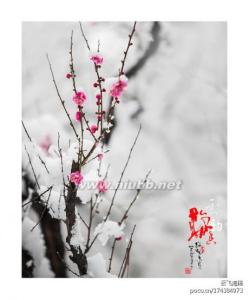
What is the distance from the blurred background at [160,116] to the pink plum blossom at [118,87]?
97 millimetres

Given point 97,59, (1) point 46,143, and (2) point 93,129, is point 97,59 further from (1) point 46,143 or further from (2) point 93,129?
(1) point 46,143

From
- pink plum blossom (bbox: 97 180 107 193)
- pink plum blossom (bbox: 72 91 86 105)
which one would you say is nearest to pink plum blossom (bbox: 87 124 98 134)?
pink plum blossom (bbox: 72 91 86 105)

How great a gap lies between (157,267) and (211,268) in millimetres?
248

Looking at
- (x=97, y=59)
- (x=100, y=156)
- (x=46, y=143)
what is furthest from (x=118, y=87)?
(x=46, y=143)

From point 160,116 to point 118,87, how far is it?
0.34 meters

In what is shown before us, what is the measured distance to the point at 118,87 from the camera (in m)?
1.77

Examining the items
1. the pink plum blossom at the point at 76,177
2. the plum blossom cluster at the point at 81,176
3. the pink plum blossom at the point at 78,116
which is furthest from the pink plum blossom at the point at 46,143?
the pink plum blossom at the point at 76,177

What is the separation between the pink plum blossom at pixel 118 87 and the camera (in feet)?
5.78

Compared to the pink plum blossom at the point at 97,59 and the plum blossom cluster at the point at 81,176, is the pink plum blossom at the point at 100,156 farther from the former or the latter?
the pink plum blossom at the point at 97,59

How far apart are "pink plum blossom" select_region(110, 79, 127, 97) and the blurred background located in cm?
10

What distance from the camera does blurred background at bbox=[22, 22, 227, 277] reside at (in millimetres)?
1902
